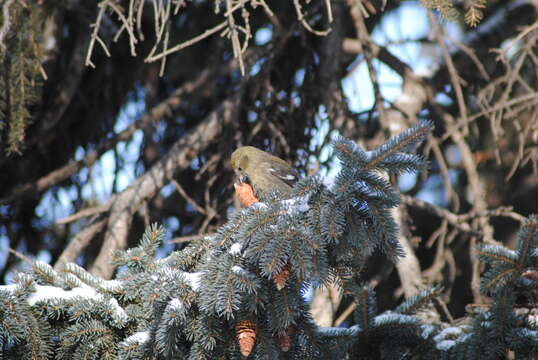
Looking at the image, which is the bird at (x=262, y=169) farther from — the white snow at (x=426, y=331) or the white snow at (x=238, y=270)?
the white snow at (x=238, y=270)

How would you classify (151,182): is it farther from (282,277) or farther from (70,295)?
(282,277)

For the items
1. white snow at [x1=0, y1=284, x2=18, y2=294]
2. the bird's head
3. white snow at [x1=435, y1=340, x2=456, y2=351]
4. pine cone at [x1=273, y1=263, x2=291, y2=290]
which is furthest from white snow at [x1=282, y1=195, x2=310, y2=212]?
the bird's head

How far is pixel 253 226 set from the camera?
2.30 meters

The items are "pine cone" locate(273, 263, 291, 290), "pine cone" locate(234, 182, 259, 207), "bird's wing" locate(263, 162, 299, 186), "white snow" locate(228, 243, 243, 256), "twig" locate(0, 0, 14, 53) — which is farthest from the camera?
"bird's wing" locate(263, 162, 299, 186)

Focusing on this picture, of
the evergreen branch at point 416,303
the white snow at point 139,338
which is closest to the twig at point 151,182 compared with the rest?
the white snow at point 139,338

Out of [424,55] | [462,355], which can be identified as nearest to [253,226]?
[462,355]

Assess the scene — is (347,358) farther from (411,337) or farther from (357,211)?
(357,211)

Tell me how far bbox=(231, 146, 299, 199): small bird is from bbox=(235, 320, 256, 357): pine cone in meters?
2.00

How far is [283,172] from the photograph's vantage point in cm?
426

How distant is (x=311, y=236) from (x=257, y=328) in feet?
1.44

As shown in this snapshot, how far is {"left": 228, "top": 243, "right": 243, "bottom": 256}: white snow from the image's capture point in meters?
2.29

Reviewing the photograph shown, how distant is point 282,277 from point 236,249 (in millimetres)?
205

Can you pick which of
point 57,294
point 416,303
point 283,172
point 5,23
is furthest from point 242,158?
point 57,294

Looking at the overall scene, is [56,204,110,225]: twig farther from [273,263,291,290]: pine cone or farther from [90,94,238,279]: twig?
[273,263,291,290]: pine cone
